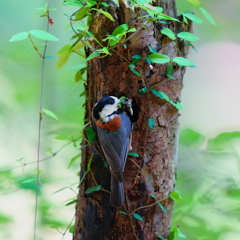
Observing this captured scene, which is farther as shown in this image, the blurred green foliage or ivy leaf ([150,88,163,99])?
the blurred green foliage

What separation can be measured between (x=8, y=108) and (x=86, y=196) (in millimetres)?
836

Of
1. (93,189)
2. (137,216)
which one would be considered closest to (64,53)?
(93,189)

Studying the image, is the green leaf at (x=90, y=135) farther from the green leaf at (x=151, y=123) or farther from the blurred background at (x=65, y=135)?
the blurred background at (x=65, y=135)

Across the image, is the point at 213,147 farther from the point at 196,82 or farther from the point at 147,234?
the point at 147,234

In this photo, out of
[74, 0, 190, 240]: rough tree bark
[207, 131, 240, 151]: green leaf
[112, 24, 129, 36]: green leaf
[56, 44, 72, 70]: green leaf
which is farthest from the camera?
[207, 131, 240, 151]: green leaf

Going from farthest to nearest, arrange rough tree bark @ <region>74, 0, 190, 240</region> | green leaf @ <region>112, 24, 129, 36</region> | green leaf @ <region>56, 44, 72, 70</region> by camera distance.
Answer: green leaf @ <region>56, 44, 72, 70</region> < rough tree bark @ <region>74, 0, 190, 240</region> < green leaf @ <region>112, 24, 129, 36</region>

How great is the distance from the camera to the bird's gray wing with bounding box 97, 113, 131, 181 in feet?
3.50

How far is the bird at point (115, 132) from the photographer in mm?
1075

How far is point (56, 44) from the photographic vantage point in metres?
1.86

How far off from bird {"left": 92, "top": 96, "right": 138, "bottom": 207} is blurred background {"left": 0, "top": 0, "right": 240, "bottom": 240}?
551mm

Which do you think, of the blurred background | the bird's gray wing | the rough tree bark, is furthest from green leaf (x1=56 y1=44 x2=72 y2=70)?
the bird's gray wing

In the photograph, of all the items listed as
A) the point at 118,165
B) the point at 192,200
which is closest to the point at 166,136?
the point at 118,165

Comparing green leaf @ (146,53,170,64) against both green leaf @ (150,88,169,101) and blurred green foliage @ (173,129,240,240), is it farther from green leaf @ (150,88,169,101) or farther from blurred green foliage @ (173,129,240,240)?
blurred green foliage @ (173,129,240,240)

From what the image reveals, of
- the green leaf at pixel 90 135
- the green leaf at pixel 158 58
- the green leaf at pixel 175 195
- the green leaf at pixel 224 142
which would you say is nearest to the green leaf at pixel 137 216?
the green leaf at pixel 175 195
